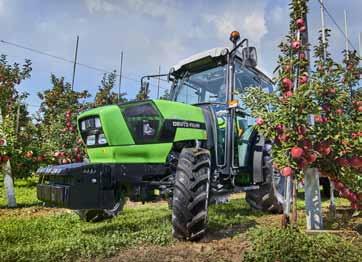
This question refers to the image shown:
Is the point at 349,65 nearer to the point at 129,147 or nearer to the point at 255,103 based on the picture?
the point at 255,103

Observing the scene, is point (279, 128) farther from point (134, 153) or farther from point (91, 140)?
point (91, 140)

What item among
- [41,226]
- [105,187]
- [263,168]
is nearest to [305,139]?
[263,168]

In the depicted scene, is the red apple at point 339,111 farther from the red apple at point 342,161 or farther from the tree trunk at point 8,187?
the tree trunk at point 8,187

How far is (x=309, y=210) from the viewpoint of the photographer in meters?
4.41

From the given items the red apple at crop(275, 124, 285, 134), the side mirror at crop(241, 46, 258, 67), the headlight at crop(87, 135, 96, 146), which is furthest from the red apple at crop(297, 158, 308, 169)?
the headlight at crop(87, 135, 96, 146)

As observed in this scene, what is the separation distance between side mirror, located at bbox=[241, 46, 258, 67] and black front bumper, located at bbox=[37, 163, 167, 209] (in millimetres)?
1855

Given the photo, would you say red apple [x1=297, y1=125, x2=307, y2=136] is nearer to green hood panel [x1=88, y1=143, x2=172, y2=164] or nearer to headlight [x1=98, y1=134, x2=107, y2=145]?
green hood panel [x1=88, y1=143, x2=172, y2=164]

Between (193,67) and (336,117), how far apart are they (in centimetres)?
237

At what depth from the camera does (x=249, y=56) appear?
4.57 meters

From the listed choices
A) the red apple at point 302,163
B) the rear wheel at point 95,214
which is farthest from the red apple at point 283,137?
the rear wheel at point 95,214

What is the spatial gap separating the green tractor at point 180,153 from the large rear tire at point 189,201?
1 cm

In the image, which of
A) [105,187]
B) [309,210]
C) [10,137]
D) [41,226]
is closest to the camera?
[105,187]

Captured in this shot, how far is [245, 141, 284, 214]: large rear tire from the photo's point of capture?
5438 mm

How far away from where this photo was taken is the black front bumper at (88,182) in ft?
11.9
